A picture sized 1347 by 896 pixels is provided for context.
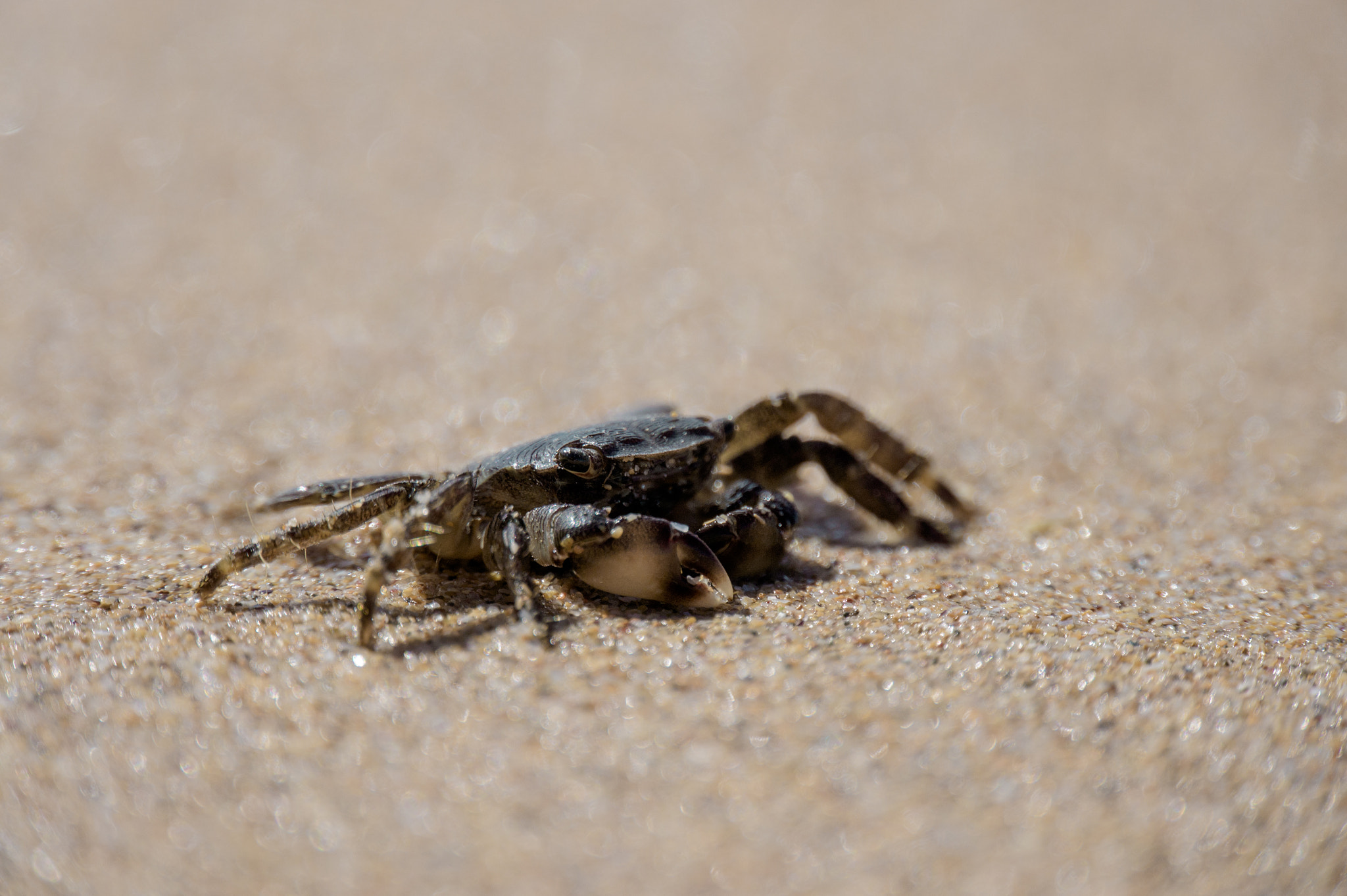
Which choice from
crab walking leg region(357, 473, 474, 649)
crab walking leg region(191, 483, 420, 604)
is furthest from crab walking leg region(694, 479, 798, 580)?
crab walking leg region(191, 483, 420, 604)

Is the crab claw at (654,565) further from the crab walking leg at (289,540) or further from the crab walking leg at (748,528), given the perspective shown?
the crab walking leg at (289,540)

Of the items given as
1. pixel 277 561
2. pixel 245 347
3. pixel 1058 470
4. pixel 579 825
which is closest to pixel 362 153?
pixel 245 347

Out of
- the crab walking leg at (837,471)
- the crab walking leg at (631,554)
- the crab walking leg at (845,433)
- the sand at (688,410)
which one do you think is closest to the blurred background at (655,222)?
the sand at (688,410)

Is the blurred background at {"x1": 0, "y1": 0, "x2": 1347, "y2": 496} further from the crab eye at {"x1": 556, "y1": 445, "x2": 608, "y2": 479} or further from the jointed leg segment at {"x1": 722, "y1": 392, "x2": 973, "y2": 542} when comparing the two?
the crab eye at {"x1": 556, "y1": 445, "x2": 608, "y2": 479}

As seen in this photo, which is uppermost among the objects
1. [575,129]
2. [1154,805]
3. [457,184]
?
[575,129]

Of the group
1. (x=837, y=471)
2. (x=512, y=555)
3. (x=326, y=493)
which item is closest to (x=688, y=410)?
(x=837, y=471)

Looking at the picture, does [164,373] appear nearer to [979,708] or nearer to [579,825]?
[579,825]

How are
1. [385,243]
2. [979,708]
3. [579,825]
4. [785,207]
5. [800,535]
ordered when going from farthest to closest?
[785,207] → [385,243] → [800,535] → [979,708] → [579,825]
